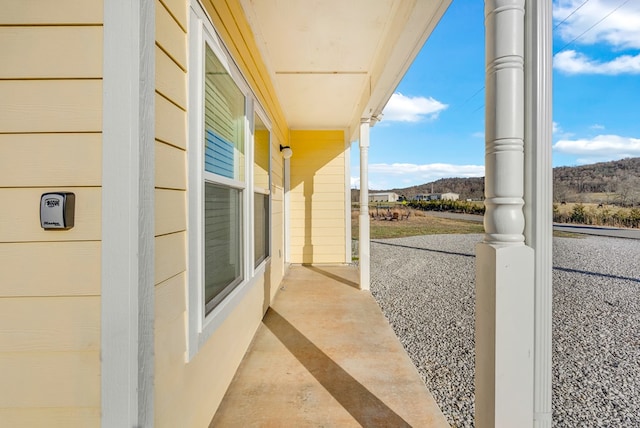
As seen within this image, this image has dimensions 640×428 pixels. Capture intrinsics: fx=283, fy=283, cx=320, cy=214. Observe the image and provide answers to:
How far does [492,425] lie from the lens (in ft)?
3.03

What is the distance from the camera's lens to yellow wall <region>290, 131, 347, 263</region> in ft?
18.4

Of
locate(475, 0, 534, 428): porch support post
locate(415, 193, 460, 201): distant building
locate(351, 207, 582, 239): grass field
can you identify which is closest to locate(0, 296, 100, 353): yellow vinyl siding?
locate(475, 0, 534, 428): porch support post

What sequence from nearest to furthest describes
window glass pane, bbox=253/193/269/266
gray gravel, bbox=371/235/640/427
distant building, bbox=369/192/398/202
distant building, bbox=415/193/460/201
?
gray gravel, bbox=371/235/640/427
window glass pane, bbox=253/193/269/266
distant building, bbox=415/193/460/201
distant building, bbox=369/192/398/202

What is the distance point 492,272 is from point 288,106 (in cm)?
400

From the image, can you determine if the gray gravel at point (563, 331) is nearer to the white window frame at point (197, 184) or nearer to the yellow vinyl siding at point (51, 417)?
the white window frame at point (197, 184)

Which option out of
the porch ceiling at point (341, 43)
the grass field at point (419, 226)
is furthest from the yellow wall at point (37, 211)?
the grass field at point (419, 226)

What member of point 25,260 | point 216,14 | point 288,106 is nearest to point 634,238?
point 288,106

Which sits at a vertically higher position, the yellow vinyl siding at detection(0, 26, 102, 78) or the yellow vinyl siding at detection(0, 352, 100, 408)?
the yellow vinyl siding at detection(0, 26, 102, 78)

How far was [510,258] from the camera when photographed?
91cm

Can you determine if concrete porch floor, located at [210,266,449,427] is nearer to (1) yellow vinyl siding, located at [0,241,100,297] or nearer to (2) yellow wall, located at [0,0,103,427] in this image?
(2) yellow wall, located at [0,0,103,427]

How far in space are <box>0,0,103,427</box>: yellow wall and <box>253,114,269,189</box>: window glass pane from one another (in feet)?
5.81

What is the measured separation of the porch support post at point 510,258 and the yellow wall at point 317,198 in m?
4.69

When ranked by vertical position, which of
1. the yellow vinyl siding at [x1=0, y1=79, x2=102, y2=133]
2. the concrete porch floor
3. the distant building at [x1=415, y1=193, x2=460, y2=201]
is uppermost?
the distant building at [x1=415, y1=193, x2=460, y2=201]

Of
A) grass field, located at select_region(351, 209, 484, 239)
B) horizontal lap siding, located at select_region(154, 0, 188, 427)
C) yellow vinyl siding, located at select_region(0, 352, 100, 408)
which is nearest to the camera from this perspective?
yellow vinyl siding, located at select_region(0, 352, 100, 408)
